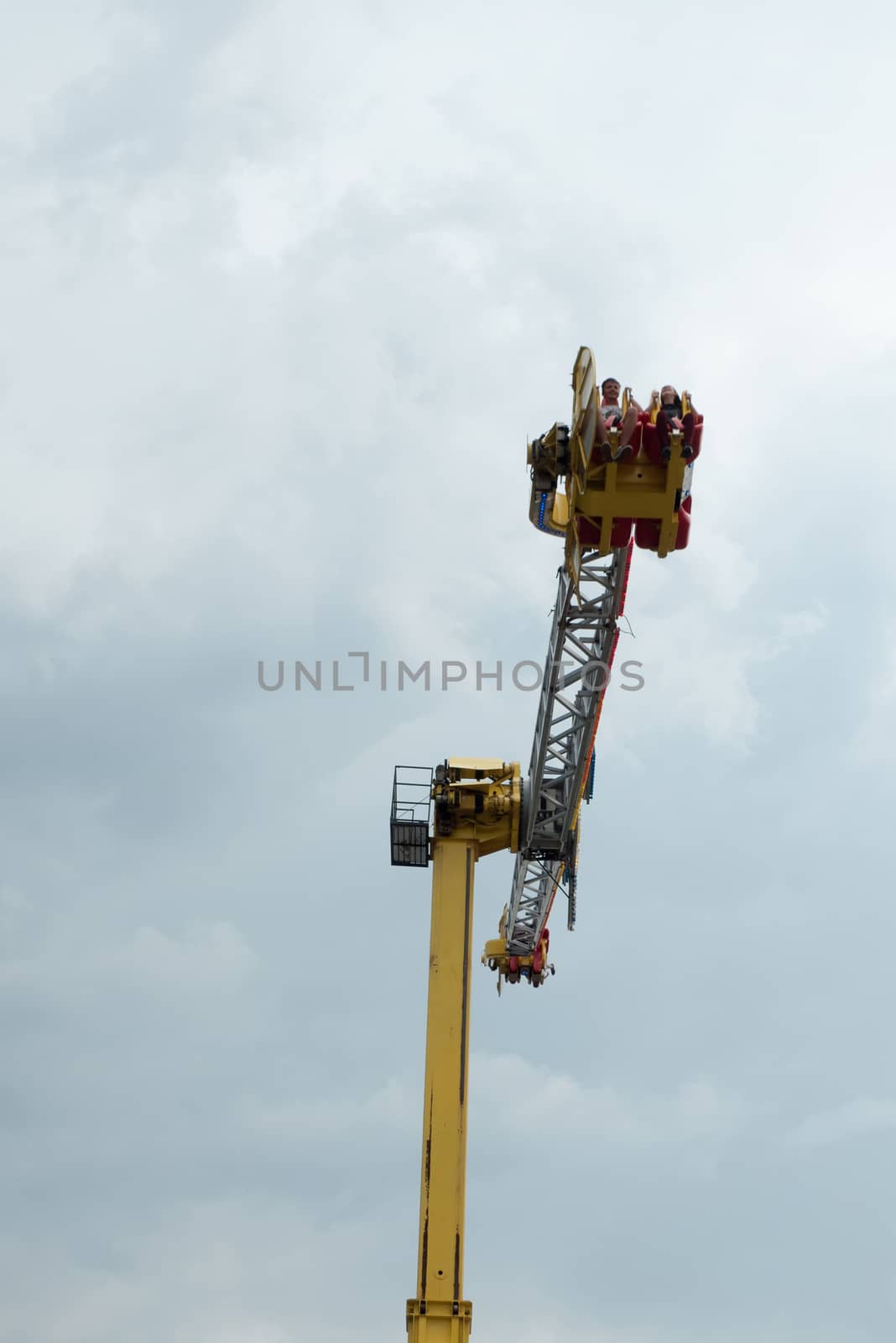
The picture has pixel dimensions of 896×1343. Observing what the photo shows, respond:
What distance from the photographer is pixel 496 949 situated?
34.0m

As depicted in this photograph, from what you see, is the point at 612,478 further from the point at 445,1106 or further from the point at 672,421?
the point at 445,1106

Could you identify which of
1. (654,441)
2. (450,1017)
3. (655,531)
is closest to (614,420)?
(654,441)

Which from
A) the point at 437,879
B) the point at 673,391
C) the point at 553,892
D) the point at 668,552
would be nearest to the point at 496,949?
the point at 553,892

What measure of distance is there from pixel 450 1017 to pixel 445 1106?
143 cm

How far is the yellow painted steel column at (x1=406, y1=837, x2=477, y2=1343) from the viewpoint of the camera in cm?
2377

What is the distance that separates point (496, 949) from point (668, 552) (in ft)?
51.1

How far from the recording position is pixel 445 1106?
24.9m

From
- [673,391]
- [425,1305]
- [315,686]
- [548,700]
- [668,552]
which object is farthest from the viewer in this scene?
[315,686]

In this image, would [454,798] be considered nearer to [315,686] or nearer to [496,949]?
[315,686]

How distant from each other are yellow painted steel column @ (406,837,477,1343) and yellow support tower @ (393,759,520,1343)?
1 centimetres

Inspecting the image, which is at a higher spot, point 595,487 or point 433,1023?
point 595,487

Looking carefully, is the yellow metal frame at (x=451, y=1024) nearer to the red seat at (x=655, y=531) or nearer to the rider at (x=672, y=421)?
the red seat at (x=655, y=531)

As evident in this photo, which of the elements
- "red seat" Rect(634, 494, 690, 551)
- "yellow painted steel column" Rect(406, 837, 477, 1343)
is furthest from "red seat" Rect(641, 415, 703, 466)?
"yellow painted steel column" Rect(406, 837, 477, 1343)

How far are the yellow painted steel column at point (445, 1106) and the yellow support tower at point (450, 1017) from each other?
0.01 meters
